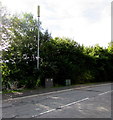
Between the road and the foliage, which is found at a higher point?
the foliage

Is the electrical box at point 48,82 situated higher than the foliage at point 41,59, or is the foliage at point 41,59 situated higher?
the foliage at point 41,59

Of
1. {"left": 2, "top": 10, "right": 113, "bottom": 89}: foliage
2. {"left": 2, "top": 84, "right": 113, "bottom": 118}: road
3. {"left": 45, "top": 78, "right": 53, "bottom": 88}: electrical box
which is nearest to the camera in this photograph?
{"left": 2, "top": 84, "right": 113, "bottom": 118}: road

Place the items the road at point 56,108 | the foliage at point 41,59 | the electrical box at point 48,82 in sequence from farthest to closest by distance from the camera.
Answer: the electrical box at point 48,82 → the foliage at point 41,59 → the road at point 56,108

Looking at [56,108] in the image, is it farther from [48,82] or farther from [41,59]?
[41,59]

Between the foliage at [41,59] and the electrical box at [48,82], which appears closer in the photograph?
the foliage at [41,59]

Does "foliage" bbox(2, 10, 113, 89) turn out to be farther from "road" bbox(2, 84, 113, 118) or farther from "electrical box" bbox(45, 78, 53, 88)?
"road" bbox(2, 84, 113, 118)

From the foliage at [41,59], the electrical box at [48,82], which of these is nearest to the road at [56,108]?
the foliage at [41,59]

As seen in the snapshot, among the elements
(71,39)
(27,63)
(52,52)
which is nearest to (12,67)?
(27,63)

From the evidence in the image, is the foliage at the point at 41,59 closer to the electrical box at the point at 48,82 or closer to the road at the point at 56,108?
the electrical box at the point at 48,82

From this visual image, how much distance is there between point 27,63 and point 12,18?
5605 mm

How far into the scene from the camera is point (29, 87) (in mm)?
14234

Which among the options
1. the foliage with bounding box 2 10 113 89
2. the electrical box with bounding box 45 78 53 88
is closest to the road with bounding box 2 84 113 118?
the foliage with bounding box 2 10 113 89

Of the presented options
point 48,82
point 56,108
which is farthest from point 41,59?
point 56,108

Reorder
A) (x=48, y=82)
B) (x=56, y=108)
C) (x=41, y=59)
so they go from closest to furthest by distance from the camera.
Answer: (x=56, y=108) < (x=48, y=82) < (x=41, y=59)
